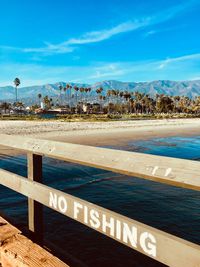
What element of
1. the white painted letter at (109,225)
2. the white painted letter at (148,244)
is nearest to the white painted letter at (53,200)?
the white painted letter at (109,225)

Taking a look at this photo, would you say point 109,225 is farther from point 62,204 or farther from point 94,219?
point 62,204

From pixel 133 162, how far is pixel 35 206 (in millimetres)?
1509

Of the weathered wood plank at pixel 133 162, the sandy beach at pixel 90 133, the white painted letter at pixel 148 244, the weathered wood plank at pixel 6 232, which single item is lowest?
the sandy beach at pixel 90 133

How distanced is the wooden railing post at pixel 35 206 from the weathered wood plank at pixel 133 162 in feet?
0.46

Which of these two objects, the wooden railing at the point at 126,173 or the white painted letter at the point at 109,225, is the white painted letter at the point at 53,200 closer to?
the wooden railing at the point at 126,173

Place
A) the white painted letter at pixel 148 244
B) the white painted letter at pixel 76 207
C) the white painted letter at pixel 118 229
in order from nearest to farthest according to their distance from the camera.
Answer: the white painted letter at pixel 148 244 → the white painted letter at pixel 118 229 → the white painted letter at pixel 76 207

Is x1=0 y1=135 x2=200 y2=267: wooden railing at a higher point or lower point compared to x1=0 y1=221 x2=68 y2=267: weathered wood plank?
higher

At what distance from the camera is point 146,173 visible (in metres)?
2.01

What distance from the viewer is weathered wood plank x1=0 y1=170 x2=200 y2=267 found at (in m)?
1.76

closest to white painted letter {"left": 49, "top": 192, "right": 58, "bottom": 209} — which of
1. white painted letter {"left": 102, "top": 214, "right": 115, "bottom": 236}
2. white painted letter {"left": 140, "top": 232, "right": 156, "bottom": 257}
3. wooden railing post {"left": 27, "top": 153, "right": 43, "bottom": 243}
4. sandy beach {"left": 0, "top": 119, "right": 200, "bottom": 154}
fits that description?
wooden railing post {"left": 27, "top": 153, "right": 43, "bottom": 243}

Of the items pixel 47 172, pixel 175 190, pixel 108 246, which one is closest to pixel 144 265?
pixel 108 246

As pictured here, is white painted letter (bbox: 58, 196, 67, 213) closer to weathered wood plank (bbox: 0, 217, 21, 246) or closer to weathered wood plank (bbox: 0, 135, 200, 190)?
weathered wood plank (bbox: 0, 135, 200, 190)

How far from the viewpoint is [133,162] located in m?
2.11

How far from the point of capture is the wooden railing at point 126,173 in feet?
5.85
